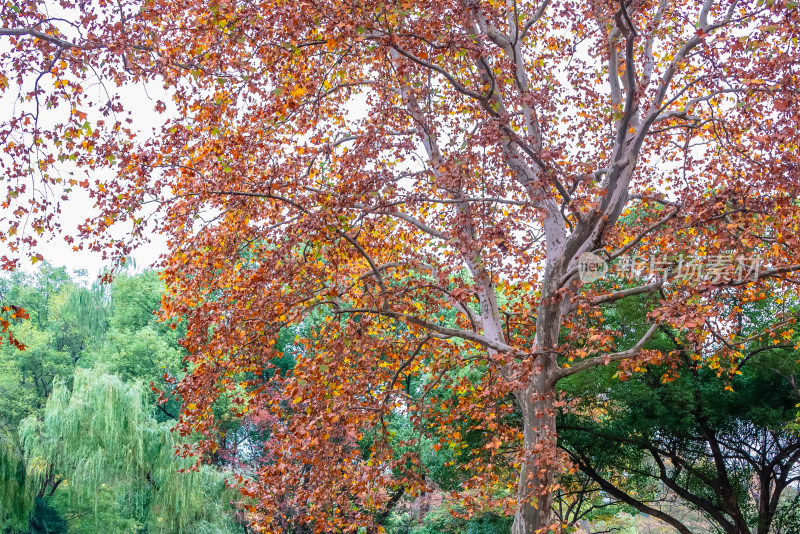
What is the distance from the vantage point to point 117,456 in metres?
14.0

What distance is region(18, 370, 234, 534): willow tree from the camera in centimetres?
1370

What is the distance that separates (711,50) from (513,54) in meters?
2.19

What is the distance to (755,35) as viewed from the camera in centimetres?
702

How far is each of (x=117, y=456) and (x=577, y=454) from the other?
30.2ft

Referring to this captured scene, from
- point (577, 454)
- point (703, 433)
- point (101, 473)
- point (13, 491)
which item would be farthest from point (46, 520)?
point (703, 433)

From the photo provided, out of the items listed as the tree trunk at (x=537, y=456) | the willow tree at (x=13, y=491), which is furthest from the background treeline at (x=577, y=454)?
the tree trunk at (x=537, y=456)

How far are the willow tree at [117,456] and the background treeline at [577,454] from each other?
24mm

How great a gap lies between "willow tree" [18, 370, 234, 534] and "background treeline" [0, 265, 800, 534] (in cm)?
2

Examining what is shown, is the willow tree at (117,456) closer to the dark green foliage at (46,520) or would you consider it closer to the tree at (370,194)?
the dark green foliage at (46,520)

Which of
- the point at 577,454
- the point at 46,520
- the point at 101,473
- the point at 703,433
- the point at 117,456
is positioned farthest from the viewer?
the point at 46,520

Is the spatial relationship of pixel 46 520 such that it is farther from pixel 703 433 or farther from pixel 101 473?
pixel 703 433

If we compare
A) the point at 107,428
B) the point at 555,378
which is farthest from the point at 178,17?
the point at 107,428

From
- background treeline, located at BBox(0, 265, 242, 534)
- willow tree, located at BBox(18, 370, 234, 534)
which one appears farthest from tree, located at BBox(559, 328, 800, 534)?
willow tree, located at BBox(18, 370, 234, 534)

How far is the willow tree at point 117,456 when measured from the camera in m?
13.7
